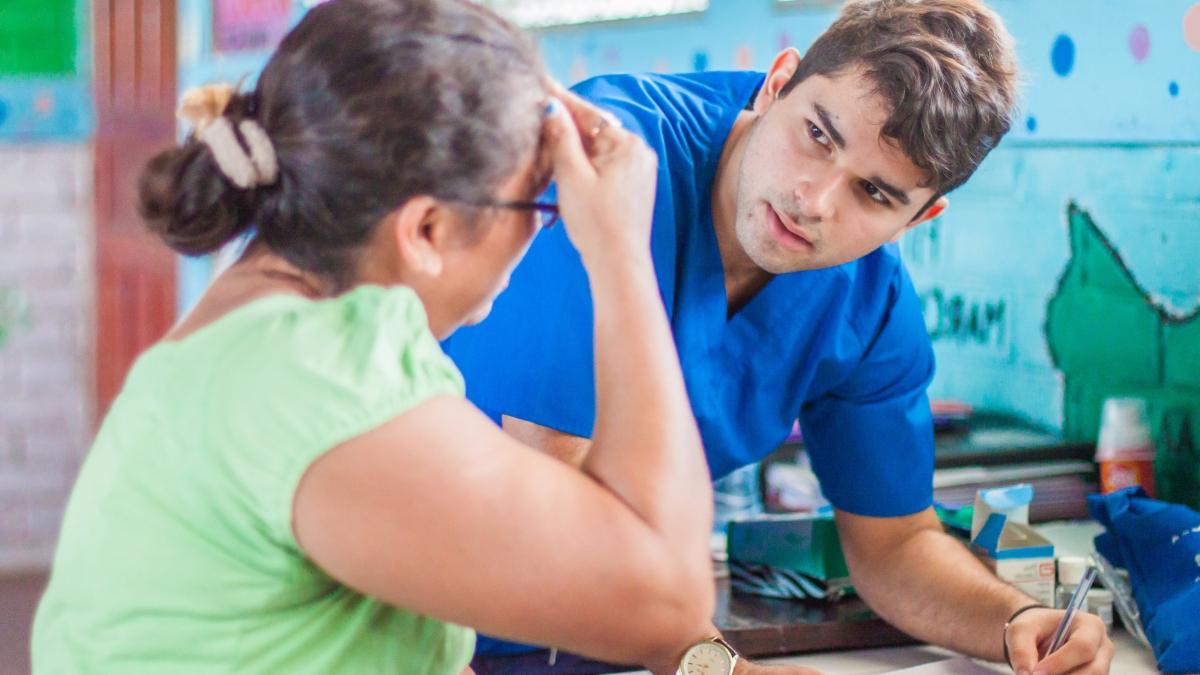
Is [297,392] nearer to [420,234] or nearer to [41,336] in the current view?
[420,234]

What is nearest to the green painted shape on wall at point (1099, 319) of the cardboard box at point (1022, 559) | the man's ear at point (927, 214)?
the cardboard box at point (1022, 559)

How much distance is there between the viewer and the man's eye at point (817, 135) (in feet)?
5.22

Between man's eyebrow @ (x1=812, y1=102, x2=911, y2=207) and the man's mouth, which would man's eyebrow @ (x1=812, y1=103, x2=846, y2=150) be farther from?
the man's mouth

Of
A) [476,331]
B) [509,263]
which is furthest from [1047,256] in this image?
[509,263]

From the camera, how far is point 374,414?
0.91m

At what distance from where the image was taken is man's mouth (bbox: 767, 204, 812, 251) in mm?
1591

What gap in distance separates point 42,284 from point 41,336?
177mm

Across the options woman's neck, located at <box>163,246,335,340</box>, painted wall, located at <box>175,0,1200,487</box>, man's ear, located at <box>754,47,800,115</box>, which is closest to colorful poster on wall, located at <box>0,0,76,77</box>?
painted wall, located at <box>175,0,1200,487</box>

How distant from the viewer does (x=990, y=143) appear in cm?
160

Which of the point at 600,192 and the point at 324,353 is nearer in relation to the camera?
the point at 324,353

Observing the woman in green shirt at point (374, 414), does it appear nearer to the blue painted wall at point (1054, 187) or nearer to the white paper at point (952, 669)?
the white paper at point (952, 669)

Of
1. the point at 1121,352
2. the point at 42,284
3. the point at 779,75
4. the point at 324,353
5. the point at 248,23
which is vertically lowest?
the point at 42,284

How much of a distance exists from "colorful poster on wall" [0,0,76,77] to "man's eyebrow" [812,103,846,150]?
3393 mm

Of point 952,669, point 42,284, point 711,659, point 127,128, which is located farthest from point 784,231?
point 42,284
